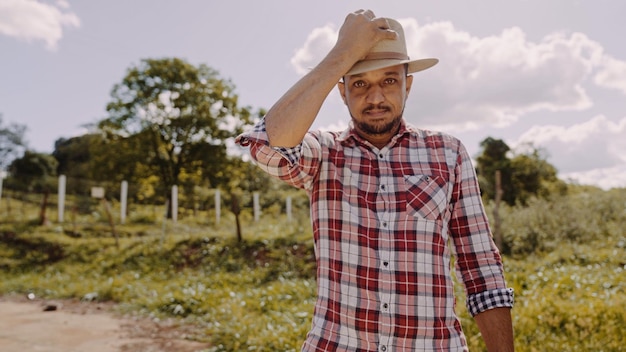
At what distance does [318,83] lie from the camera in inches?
57.7

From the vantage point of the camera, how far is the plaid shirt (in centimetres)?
149

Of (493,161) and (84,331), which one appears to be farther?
(493,161)

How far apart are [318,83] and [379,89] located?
0.25 meters

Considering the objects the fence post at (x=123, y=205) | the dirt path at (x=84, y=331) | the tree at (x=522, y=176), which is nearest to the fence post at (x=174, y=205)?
the fence post at (x=123, y=205)

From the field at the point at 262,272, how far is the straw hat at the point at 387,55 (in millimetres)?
3350

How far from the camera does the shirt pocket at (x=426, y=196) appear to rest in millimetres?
1549

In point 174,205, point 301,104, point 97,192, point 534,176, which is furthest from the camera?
point 534,176

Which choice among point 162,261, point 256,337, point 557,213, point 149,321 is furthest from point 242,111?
point 256,337

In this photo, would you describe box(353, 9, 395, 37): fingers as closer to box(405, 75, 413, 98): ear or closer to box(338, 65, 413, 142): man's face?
box(338, 65, 413, 142): man's face

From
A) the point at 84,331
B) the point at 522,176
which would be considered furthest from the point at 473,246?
the point at 522,176

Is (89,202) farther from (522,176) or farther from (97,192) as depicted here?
(522,176)

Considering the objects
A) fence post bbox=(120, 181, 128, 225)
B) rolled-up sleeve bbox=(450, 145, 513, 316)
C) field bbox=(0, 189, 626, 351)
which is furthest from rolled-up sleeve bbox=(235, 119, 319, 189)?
fence post bbox=(120, 181, 128, 225)

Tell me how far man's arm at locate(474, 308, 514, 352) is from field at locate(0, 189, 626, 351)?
9.58 feet

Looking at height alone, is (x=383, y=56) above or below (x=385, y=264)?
above
